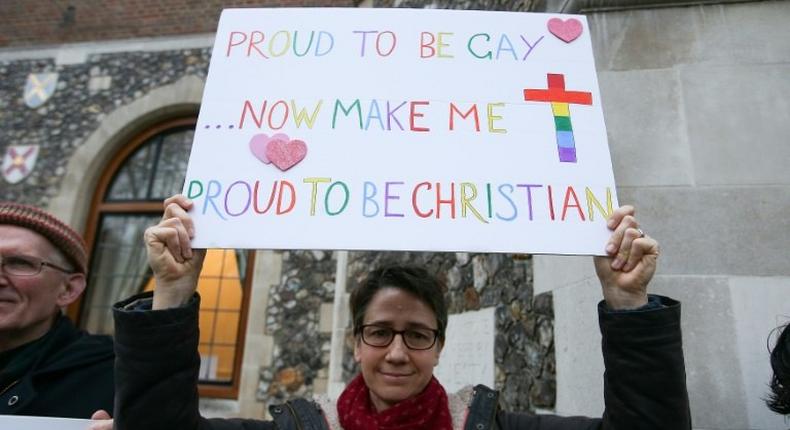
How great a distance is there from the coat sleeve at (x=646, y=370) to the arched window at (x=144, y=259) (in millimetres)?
4336

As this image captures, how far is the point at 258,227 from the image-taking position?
117 centimetres

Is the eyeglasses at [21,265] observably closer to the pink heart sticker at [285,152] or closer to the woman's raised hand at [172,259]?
the woman's raised hand at [172,259]

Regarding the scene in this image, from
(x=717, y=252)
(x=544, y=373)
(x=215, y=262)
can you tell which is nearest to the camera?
(x=717, y=252)

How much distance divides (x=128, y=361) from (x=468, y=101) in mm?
1023

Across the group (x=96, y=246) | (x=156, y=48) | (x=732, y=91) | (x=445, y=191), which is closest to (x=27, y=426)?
(x=445, y=191)

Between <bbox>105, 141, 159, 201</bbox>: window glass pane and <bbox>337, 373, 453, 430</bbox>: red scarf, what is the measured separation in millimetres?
5394

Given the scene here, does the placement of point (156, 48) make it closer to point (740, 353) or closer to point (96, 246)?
point (96, 246)

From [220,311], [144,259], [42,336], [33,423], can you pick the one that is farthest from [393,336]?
[144,259]

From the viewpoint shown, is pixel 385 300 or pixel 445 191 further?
pixel 385 300

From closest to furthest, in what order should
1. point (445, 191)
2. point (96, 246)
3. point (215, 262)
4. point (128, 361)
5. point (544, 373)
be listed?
point (128, 361)
point (445, 191)
point (544, 373)
point (215, 262)
point (96, 246)

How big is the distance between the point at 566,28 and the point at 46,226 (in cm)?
169

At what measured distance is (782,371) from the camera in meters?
1.22

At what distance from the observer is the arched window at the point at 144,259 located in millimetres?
5031

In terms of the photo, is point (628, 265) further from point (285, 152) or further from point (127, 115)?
point (127, 115)
